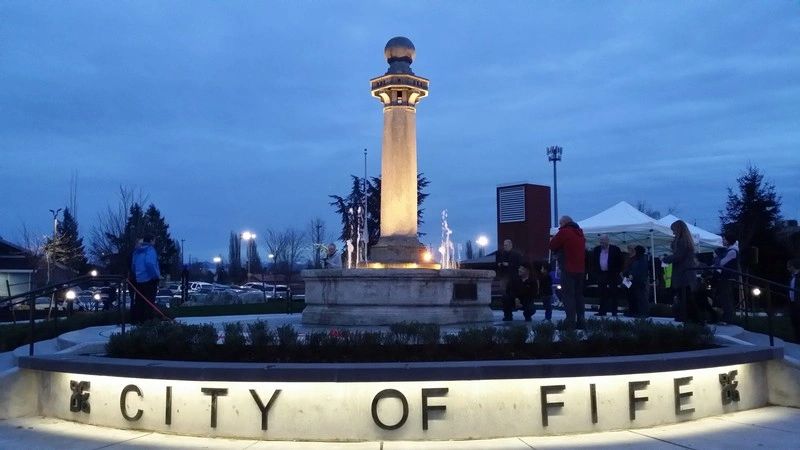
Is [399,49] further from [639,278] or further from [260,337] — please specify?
[260,337]

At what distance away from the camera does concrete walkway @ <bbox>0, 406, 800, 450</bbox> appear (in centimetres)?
671

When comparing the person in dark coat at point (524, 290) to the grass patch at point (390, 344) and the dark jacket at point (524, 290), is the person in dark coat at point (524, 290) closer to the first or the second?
the dark jacket at point (524, 290)

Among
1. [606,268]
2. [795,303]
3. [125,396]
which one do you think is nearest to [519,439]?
[125,396]

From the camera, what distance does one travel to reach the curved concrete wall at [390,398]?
6.95 m

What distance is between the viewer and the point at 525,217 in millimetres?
34906

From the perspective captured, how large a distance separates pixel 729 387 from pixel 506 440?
120 inches

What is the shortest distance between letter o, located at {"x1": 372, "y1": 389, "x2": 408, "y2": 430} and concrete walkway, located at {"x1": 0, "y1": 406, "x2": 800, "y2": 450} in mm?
164

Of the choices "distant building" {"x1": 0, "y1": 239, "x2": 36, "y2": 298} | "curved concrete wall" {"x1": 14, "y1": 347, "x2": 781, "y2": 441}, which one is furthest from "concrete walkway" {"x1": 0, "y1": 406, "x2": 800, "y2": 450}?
"distant building" {"x1": 0, "y1": 239, "x2": 36, "y2": 298}

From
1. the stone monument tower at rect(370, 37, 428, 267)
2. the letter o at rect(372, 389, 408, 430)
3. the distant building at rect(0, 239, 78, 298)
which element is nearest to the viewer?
the letter o at rect(372, 389, 408, 430)

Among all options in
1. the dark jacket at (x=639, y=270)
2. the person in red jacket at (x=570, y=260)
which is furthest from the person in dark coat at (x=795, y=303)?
the person in red jacket at (x=570, y=260)

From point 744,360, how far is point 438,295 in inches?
213

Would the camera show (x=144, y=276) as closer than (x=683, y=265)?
No

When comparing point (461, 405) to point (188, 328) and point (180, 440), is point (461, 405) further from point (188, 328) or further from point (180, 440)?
point (188, 328)

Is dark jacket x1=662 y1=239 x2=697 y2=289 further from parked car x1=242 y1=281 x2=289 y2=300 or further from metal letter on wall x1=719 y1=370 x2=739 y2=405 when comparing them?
parked car x1=242 y1=281 x2=289 y2=300
